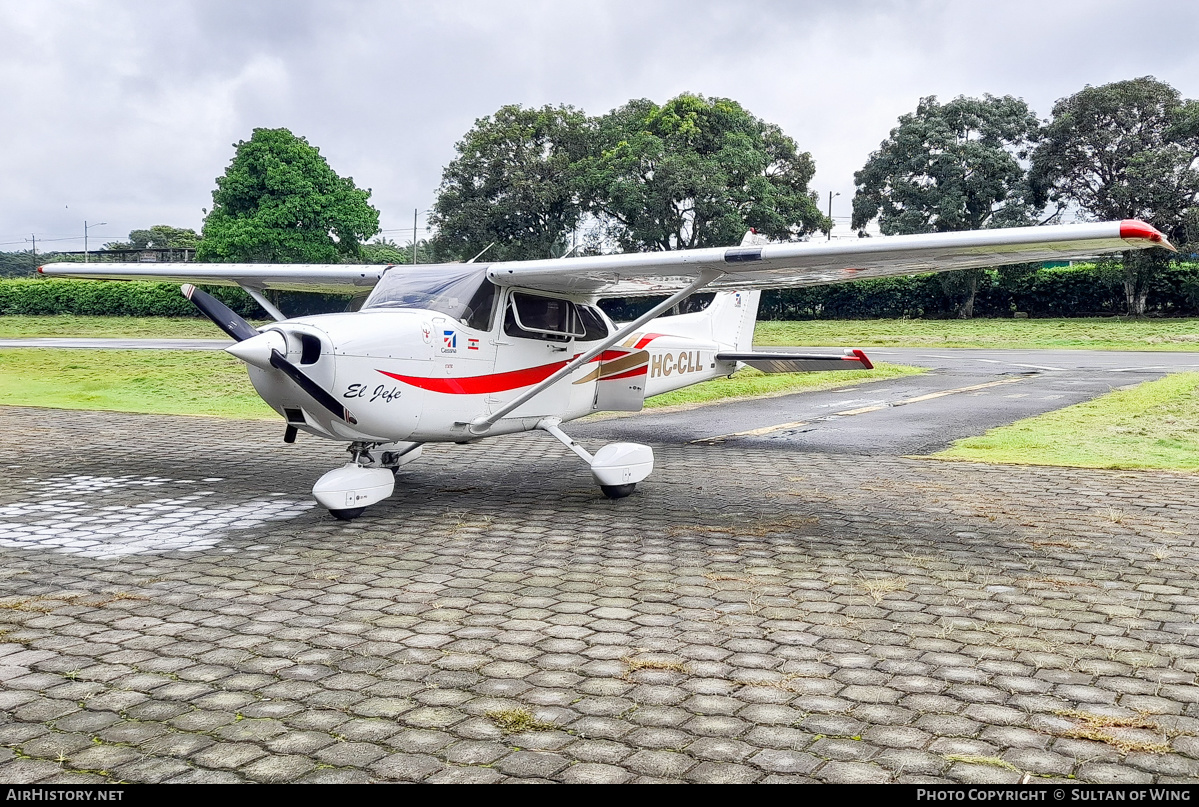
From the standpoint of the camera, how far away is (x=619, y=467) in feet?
28.9

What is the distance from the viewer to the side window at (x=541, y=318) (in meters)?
9.03

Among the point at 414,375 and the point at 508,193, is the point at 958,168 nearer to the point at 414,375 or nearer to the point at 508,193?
the point at 508,193

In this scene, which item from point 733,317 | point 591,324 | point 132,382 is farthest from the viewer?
point 132,382

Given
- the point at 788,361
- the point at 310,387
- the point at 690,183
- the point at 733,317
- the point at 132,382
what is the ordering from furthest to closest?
the point at 690,183, the point at 132,382, the point at 733,317, the point at 788,361, the point at 310,387

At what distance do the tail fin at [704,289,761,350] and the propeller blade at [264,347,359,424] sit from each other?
6.59 m

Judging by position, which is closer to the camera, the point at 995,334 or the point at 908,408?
the point at 908,408

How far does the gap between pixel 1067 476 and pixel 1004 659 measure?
6.32 meters

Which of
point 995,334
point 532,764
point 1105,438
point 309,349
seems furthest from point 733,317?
point 995,334

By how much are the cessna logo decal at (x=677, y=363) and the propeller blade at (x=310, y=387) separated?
178 inches

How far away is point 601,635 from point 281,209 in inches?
2162

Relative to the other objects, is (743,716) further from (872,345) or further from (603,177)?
(603,177)

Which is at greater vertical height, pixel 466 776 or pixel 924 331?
pixel 924 331

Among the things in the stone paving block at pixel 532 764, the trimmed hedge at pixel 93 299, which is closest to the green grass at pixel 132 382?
the stone paving block at pixel 532 764

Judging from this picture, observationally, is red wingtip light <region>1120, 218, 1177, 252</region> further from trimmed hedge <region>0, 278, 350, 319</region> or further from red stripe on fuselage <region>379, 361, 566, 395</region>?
trimmed hedge <region>0, 278, 350, 319</region>
